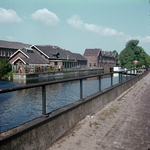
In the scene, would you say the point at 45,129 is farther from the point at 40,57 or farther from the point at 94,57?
the point at 94,57

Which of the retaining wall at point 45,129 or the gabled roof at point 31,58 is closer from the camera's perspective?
the retaining wall at point 45,129

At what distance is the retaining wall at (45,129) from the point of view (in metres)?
3.20

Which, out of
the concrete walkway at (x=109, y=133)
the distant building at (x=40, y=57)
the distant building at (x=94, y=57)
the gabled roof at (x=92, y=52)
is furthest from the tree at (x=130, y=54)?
the concrete walkway at (x=109, y=133)

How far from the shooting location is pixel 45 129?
4.07 meters

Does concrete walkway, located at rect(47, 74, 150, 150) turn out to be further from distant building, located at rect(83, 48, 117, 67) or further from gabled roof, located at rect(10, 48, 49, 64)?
distant building, located at rect(83, 48, 117, 67)

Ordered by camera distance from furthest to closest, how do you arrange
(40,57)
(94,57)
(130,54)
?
(130,54) < (94,57) < (40,57)

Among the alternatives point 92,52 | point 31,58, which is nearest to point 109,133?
point 31,58

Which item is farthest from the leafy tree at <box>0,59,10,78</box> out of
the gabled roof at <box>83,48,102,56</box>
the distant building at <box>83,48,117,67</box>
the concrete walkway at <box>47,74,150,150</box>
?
the gabled roof at <box>83,48,102,56</box>

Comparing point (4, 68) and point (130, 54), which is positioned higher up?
point (130, 54)

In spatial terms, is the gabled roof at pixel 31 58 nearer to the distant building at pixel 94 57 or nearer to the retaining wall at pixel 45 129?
the distant building at pixel 94 57

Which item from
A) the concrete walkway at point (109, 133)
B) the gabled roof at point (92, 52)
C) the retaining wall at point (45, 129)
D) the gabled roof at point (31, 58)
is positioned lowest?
the concrete walkway at point (109, 133)

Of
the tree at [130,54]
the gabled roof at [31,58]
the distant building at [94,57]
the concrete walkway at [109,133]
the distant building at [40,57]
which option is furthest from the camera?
the tree at [130,54]

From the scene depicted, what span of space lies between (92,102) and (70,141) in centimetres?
263

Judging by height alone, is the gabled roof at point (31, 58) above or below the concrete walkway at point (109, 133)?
above
